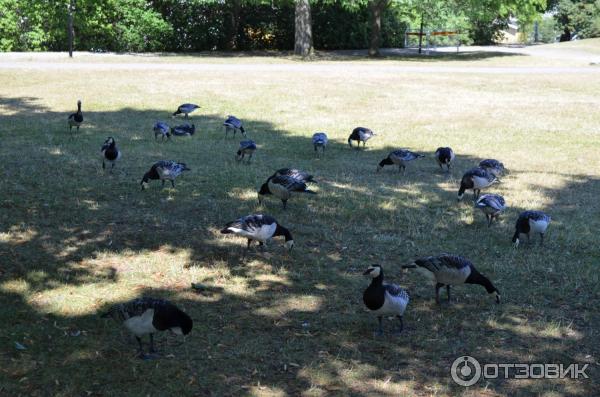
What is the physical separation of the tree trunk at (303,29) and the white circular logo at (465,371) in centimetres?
3325

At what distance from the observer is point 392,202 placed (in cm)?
1347

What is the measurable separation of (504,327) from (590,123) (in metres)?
16.7

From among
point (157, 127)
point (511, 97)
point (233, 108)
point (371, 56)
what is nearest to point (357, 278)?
point (157, 127)

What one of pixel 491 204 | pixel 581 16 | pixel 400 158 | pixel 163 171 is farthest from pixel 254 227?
pixel 581 16

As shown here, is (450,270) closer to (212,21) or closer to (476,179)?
(476,179)

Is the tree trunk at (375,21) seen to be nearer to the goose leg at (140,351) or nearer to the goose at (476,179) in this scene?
the goose at (476,179)

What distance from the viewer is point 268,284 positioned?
935cm

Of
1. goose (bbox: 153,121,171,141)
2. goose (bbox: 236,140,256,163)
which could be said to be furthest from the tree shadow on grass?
goose (bbox: 153,121,171,141)

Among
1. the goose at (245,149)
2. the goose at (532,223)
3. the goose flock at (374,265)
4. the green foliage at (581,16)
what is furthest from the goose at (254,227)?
the green foliage at (581,16)

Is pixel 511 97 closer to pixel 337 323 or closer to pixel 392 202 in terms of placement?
pixel 392 202

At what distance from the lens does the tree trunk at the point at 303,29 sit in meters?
38.7

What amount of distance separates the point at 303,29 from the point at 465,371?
113ft

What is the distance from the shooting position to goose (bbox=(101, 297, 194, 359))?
711 cm

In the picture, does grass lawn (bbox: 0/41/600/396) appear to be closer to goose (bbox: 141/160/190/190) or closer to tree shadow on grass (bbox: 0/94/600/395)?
tree shadow on grass (bbox: 0/94/600/395)
